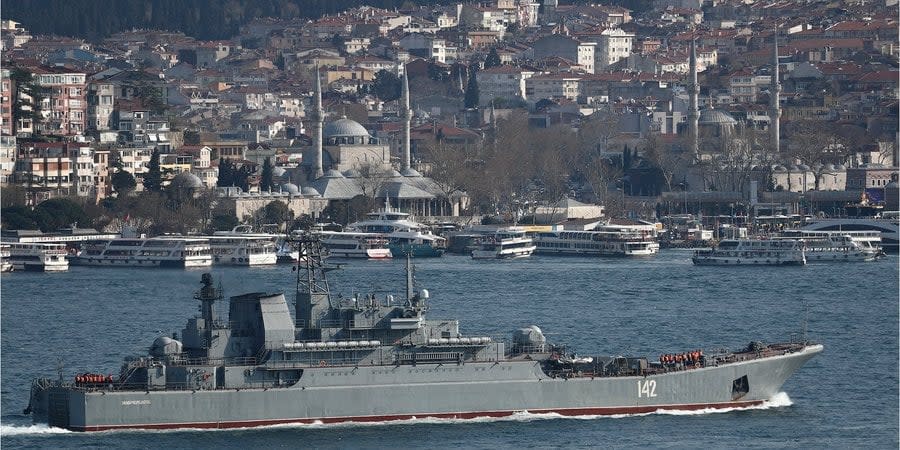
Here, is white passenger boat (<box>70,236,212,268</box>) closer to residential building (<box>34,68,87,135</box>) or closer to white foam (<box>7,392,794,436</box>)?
residential building (<box>34,68,87,135</box>)

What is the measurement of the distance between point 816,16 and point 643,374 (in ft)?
416

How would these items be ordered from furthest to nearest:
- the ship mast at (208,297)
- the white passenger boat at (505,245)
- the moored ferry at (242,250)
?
the white passenger boat at (505,245) < the moored ferry at (242,250) < the ship mast at (208,297)

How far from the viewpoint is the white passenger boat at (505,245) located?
8462cm

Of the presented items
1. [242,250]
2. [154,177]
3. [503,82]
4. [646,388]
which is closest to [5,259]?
[242,250]

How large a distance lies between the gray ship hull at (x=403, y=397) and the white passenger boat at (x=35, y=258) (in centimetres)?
3788

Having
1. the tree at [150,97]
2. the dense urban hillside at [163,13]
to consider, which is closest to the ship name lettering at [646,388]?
the tree at [150,97]

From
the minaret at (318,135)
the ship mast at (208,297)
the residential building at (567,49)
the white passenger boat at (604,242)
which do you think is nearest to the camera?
the ship mast at (208,297)

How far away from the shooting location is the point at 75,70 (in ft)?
363

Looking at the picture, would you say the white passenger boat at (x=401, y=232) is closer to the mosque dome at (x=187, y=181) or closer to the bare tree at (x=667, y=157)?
the mosque dome at (x=187, y=181)

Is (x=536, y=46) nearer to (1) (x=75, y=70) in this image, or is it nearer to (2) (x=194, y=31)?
(2) (x=194, y=31)

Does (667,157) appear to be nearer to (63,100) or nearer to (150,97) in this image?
(150,97)

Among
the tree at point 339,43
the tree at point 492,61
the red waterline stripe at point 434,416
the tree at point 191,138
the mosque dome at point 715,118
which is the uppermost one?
the tree at point 339,43

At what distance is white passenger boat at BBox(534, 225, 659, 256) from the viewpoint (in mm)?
85625

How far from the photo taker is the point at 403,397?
38688 millimetres
